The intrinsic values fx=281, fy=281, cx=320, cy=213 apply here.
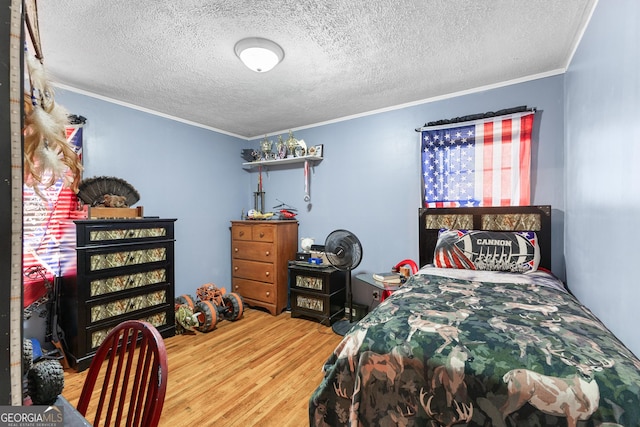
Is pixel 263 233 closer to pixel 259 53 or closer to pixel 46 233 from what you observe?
pixel 46 233

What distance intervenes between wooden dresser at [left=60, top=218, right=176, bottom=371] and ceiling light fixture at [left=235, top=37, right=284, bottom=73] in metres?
1.75

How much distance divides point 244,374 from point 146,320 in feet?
3.75

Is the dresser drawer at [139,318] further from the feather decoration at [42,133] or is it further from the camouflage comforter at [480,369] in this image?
the feather decoration at [42,133]

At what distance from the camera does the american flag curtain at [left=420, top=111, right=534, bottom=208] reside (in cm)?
251

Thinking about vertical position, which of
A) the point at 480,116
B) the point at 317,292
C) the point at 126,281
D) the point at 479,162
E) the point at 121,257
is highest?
the point at 480,116

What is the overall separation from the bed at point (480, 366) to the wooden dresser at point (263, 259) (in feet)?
6.61

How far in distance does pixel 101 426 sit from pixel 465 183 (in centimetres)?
333

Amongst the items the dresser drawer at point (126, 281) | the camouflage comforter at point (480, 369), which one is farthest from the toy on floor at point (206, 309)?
the camouflage comforter at point (480, 369)

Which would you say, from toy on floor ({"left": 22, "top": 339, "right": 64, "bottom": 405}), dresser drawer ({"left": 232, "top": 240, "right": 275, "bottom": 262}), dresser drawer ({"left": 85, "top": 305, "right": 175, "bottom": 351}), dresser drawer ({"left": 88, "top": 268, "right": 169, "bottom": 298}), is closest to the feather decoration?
toy on floor ({"left": 22, "top": 339, "right": 64, "bottom": 405})

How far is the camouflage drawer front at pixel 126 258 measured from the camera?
2361 millimetres

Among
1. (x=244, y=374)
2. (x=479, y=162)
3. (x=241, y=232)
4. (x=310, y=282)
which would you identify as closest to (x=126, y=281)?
(x=244, y=374)

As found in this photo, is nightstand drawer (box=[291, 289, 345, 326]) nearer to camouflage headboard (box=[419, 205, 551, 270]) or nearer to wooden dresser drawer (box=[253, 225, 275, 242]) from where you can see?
wooden dresser drawer (box=[253, 225, 275, 242])

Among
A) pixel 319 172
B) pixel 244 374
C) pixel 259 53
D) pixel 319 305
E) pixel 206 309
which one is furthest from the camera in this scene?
pixel 319 172

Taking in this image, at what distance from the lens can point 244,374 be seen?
2.20 metres
